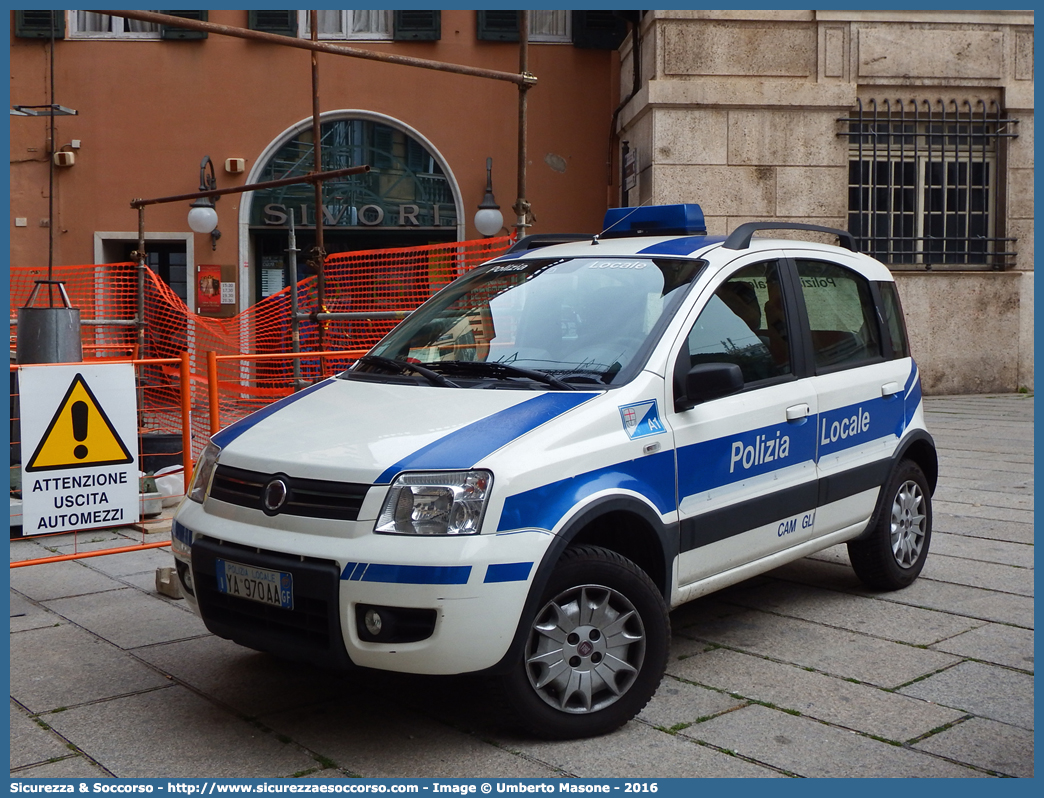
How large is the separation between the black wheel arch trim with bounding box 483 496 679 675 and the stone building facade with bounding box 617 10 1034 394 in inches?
437

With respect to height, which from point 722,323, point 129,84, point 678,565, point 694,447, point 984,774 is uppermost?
point 129,84

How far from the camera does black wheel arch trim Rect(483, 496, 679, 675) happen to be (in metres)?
3.50

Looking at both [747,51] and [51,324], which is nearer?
[51,324]

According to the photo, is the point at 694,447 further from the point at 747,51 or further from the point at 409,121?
the point at 409,121

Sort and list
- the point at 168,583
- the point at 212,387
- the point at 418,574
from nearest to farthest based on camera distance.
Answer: the point at 418,574, the point at 168,583, the point at 212,387

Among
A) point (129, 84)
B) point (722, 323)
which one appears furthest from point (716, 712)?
point (129, 84)

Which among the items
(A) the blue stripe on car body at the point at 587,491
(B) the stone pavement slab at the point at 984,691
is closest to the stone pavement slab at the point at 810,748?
(B) the stone pavement slab at the point at 984,691

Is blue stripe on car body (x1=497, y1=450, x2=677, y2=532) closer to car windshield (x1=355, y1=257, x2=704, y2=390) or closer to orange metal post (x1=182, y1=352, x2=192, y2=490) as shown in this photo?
car windshield (x1=355, y1=257, x2=704, y2=390)

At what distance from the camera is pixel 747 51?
14828 mm

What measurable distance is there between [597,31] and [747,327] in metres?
14.2

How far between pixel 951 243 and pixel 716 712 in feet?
44.2

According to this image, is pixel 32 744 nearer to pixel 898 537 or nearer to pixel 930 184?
pixel 898 537

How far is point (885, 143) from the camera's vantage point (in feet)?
50.5

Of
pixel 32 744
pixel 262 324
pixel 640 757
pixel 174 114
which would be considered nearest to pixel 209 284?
pixel 174 114
